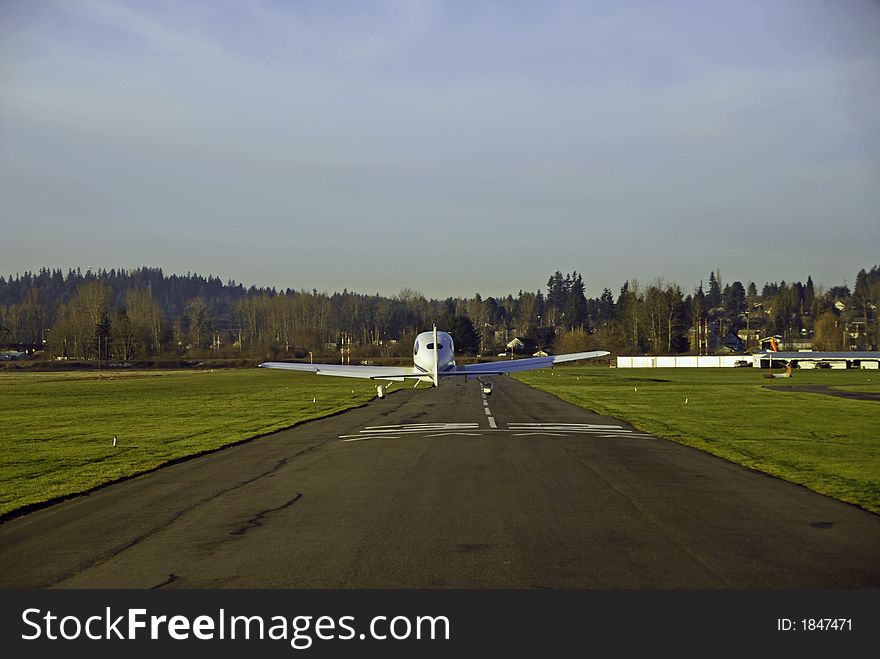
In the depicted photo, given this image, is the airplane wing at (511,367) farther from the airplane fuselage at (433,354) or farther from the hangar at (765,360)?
the hangar at (765,360)

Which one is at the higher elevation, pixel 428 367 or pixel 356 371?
pixel 428 367

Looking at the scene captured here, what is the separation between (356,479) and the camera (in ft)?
58.8

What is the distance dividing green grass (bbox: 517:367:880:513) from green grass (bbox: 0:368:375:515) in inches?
556

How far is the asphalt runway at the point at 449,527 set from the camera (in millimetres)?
9680

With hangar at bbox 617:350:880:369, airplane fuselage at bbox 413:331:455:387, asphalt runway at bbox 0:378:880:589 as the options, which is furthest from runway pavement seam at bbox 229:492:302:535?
hangar at bbox 617:350:880:369

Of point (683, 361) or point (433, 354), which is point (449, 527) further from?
point (683, 361)

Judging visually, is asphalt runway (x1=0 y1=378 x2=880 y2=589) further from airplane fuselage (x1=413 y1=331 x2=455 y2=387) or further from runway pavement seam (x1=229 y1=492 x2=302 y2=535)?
airplane fuselage (x1=413 y1=331 x2=455 y2=387)

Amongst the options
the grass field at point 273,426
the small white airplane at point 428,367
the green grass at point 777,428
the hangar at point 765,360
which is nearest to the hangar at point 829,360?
the hangar at point 765,360

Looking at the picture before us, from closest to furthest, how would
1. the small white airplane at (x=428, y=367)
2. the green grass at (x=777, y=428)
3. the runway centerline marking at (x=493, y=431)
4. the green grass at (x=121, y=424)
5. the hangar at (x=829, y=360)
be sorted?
1. the green grass at (x=777, y=428)
2. the green grass at (x=121, y=424)
3. the runway centerline marking at (x=493, y=431)
4. the small white airplane at (x=428, y=367)
5. the hangar at (x=829, y=360)

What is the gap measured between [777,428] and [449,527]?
2220cm

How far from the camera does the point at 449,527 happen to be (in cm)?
1243

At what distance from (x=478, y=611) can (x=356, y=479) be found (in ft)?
32.2

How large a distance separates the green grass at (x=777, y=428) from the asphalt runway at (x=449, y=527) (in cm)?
116

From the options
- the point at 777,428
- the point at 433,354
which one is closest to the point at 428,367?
the point at 433,354
